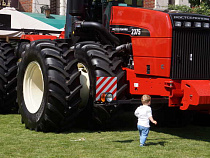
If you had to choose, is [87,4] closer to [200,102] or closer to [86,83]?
[86,83]

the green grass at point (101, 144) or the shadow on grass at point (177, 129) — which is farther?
the shadow on grass at point (177, 129)

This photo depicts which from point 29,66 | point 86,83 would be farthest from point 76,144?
point 29,66

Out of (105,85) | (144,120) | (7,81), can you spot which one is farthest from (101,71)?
(7,81)

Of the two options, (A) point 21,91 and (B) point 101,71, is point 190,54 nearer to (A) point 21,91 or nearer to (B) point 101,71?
(B) point 101,71

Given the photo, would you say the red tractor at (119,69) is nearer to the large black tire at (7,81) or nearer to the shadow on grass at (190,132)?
the shadow on grass at (190,132)

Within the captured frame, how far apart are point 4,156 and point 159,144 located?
8.56 feet

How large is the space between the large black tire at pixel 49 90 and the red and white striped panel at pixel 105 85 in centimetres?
38

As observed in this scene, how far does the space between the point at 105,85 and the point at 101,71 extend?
0.30 meters

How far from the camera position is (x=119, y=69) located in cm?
822

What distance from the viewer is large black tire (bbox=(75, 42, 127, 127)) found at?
26.6ft

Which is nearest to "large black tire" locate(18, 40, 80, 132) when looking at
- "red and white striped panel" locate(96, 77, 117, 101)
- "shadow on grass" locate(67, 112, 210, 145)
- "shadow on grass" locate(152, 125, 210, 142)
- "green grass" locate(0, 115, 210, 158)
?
"green grass" locate(0, 115, 210, 158)

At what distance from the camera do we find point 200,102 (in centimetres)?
720

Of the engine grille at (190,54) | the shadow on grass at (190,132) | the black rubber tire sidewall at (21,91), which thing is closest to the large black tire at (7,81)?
the black rubber tire sidewall at (21,91)

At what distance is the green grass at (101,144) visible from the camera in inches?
256
